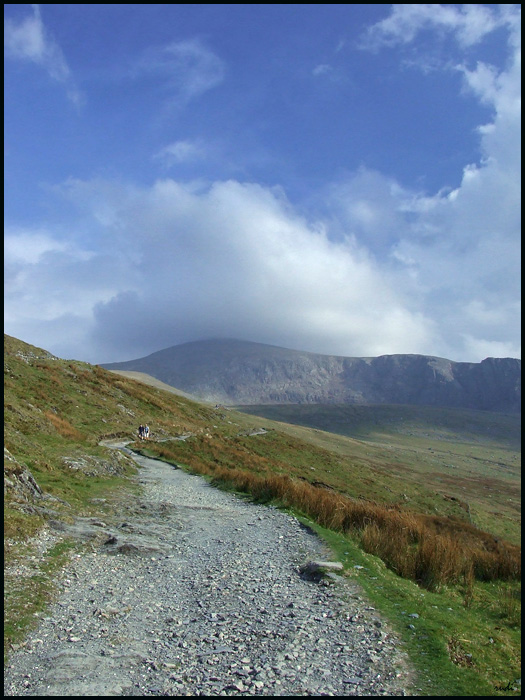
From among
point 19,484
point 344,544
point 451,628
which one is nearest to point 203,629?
point 451,628

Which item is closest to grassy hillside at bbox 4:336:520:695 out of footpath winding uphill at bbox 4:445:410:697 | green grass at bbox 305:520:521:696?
green grass at bbox 305:520:521:696

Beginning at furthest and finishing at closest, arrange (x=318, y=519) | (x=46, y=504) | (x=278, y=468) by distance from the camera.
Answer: (x=278, y=468), (x=318, y=519), (x=46, y=504)

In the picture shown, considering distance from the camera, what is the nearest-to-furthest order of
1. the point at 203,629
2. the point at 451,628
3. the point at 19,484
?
1. the point at 203,629
2. the point at 451,628
3. the point at 19,484

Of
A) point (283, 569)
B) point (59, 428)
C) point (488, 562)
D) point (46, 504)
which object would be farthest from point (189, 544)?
point (59, 428)

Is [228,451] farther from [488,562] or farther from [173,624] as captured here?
[173,624]

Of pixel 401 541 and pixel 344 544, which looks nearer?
pixel 344 544

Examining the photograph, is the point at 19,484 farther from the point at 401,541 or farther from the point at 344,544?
the point at 401,541

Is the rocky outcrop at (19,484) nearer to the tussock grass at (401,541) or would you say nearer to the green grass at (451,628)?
the green grass at (451,628)

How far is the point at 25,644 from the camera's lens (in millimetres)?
7336

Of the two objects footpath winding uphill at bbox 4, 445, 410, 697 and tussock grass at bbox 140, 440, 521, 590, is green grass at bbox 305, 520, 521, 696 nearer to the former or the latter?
footpath winding uphill at bbox 4, 445, 410, 697

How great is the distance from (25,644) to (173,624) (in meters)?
2.56

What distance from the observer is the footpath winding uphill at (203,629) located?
21.4 ft

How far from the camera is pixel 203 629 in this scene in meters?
8.40

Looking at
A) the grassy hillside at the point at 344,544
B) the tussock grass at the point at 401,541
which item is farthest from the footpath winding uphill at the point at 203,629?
the tussock grass at the point at 401,541
